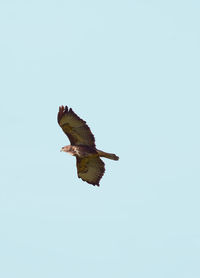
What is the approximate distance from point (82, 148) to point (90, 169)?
→ 1.29 metres

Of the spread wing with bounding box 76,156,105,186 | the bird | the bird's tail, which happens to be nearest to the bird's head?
the bird

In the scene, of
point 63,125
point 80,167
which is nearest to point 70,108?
point 63,125

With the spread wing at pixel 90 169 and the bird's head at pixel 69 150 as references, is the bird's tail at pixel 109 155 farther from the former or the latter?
the bird's head at pixel 69 150

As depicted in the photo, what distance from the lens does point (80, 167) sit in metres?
29.3

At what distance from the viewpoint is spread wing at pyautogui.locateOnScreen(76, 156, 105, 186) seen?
95.2 ft

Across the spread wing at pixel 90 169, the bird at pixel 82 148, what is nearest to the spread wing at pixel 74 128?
the bird at pixel 82 148

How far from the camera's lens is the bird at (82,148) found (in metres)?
27.6

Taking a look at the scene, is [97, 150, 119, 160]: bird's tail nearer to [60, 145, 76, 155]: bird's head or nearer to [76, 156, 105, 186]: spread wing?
[76, 156, 105, 186]: spread wing

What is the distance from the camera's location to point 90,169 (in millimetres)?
29344

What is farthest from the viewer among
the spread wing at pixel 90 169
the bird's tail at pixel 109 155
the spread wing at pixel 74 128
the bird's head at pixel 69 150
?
the spread wing at pixel 90 169

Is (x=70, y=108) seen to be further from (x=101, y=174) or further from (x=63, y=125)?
(x=101, y=174)

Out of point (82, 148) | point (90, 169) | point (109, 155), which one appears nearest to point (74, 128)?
point (82, 148)

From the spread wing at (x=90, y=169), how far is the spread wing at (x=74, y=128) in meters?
0.87

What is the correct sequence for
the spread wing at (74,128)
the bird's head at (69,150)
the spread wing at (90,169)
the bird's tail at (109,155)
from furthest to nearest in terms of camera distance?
the spread wing at (90,169) < the bird's head at (69,150) < the bird's tail at (109,155) < the spread wing at (74,128)
